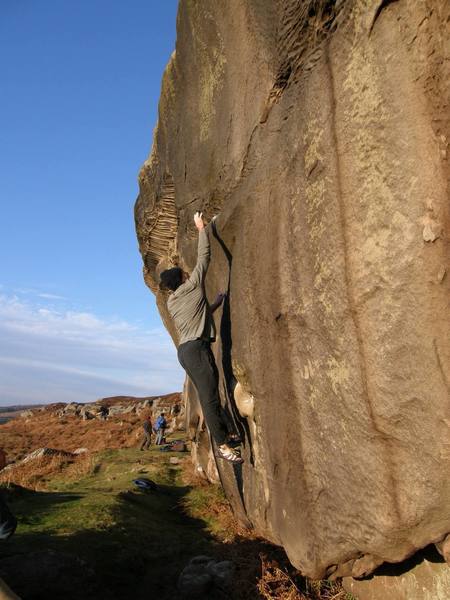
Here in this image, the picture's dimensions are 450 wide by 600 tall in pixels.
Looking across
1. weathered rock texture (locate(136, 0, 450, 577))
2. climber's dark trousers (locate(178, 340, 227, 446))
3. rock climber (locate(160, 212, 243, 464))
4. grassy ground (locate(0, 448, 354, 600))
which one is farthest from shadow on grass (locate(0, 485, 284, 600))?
climber's dark trousers (locate(178, 340, 227, 446))

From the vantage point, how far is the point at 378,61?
11.8 feet

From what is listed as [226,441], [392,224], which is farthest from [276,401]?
[392,224]

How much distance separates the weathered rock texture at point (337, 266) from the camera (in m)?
3.31

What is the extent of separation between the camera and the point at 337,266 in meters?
4.00

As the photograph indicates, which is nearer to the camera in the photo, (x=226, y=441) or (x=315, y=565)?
(x=315, y=565)

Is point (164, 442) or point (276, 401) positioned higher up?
point (276, 401)

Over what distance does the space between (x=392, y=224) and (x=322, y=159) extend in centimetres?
106

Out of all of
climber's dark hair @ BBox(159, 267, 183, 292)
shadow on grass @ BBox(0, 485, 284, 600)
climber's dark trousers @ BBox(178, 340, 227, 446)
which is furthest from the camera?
climber's dark hair @ BBox(159, 267, 183, 292)

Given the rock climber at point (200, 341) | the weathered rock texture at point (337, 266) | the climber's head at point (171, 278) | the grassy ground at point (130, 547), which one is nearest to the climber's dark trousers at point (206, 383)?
the rock climber at point (200, 341)

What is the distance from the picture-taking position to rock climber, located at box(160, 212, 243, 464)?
5.88 metres

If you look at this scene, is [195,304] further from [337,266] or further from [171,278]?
[337,266]

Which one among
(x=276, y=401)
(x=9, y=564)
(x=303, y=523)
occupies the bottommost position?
(x=9, y=564)

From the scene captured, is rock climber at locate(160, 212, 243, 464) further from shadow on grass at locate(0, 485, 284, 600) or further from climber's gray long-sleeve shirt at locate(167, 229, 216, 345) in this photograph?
shadow on grass at locate(0, 485, 284, 600)

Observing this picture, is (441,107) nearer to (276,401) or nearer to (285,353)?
(285,353)
